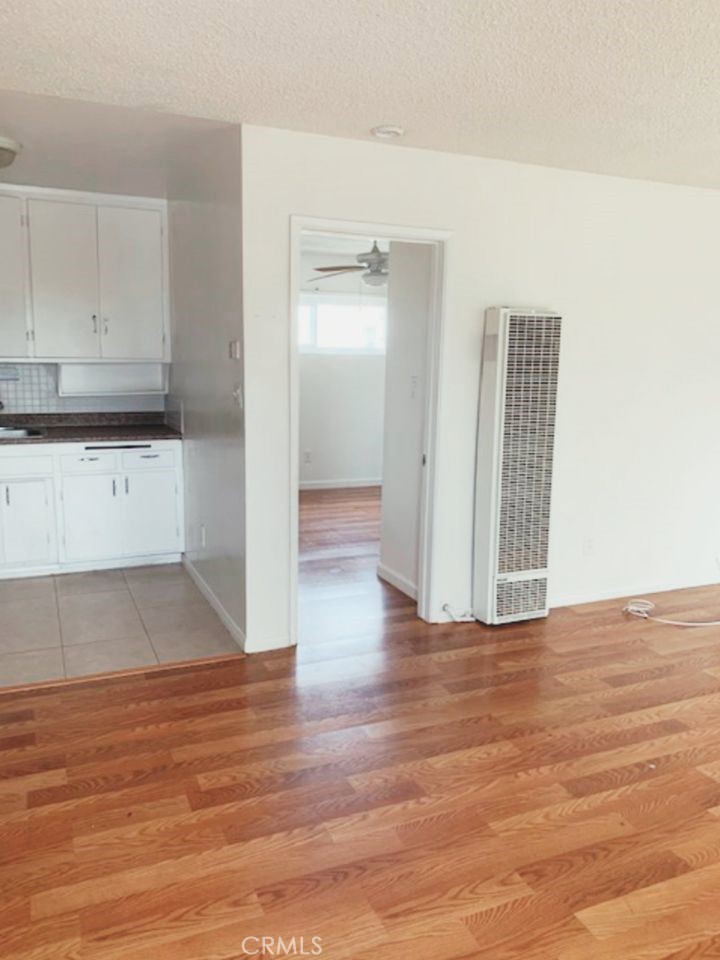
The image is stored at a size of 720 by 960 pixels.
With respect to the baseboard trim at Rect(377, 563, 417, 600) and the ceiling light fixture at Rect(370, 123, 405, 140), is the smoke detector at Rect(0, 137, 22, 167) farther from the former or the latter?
the baseboard trim at Rect(377, 563, 417, 600)

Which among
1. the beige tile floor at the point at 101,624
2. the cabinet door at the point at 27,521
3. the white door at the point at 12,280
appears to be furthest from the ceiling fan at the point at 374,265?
the cabinet door at the point at 27,521

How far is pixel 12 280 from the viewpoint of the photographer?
15.3 feet

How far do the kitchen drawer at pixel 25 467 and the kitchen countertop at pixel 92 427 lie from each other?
0.11 meters

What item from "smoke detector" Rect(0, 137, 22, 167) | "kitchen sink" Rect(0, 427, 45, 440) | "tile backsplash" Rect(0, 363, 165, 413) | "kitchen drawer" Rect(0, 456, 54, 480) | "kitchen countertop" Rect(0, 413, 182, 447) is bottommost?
"kitchen drawer" Rect(0, 456, 54, 480)

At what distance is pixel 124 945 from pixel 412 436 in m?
3.05

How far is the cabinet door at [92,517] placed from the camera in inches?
184

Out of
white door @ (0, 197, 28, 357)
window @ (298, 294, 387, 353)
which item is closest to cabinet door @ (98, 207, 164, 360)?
white door @ (0, 197, 28, 357)

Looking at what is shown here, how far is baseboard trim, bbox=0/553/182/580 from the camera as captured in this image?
464 centimetres

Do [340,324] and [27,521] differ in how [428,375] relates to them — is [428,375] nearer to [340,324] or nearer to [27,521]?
[27,521]

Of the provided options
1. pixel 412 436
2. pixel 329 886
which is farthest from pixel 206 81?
pixel 329 886

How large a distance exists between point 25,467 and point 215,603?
1.52m

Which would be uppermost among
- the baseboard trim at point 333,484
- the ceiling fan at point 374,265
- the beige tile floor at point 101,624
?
the ceiling fan at point 374,265

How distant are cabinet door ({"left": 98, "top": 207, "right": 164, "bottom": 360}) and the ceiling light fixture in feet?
7.17
